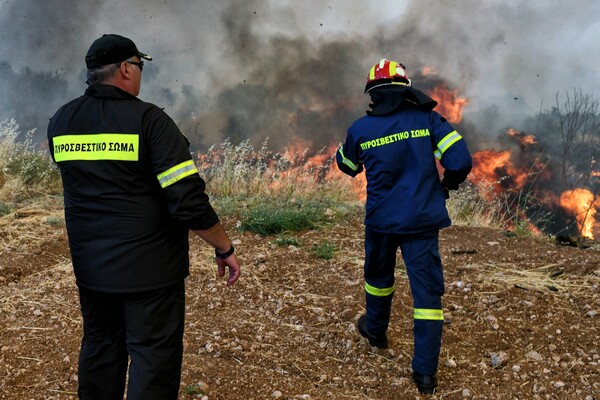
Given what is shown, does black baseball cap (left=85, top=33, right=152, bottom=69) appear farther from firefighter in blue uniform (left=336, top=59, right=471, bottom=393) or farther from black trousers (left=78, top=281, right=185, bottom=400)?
firefighter in blue uniform (left=336, top=59, right=471, bottom=393)

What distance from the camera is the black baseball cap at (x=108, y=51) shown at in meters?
2.15

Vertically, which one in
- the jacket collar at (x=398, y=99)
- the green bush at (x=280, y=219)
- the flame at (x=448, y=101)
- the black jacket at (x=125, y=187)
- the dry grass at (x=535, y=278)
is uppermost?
the flame at (x=448, y=101)

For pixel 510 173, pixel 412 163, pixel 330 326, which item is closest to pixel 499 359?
pixel 330 326

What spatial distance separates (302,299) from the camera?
448 centimetres

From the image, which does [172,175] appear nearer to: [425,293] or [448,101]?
[425,293]

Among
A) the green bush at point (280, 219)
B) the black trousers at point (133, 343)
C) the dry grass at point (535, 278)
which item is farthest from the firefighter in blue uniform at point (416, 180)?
the green bush at point (280, 219)

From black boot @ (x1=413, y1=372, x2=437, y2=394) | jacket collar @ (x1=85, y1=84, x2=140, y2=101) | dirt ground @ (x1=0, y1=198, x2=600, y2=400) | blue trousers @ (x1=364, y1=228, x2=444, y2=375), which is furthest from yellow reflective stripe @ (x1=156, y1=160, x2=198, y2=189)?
black boot @ (x1=413, y1=372, x2=437, y2=394)

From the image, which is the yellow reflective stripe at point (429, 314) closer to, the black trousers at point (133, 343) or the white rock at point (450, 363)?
the white rock at point (450, 363)

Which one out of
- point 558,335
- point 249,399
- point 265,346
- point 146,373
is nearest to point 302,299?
point 265,346

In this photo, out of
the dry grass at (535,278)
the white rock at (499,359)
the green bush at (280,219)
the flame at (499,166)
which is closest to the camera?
the white rock at (499,359)

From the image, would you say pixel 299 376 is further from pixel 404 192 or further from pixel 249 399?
pixel 404 192

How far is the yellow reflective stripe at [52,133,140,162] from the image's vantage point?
2064 mm

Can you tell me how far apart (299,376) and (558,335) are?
1847 mm

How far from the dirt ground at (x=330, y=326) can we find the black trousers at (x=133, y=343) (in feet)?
2.16
